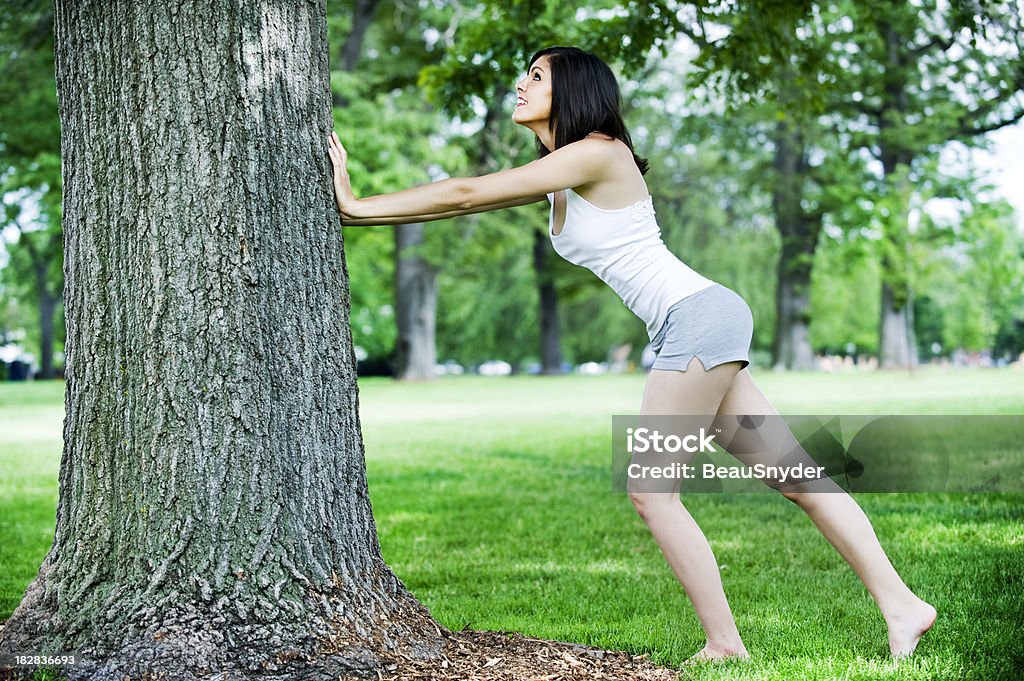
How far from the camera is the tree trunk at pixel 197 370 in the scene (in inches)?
126

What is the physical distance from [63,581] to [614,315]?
39.2m

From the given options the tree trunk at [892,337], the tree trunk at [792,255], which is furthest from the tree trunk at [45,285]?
the tree trunk at [892,337]

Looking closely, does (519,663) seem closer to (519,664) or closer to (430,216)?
(519,664)

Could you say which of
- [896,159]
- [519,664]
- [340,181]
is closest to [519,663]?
[519,664]

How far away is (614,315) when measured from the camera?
4209 centimetres

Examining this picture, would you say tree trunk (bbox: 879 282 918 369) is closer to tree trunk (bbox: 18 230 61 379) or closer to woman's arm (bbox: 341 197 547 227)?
tree trunk (bbox: 18 230 61 379)

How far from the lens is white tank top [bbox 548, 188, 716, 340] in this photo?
10.8ft

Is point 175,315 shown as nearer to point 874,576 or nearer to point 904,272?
point 874,576

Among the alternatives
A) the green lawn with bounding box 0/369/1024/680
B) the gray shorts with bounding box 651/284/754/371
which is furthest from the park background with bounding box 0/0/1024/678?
the gray shorts with bounding box 651/284/754/371

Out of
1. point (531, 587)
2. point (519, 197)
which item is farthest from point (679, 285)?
point (531, 587)

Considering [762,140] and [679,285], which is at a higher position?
[762,140]

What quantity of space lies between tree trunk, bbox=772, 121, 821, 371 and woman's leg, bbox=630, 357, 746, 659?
32.3 meters

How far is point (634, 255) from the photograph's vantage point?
3324 millimetres

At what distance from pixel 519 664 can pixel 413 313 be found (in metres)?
26.8
